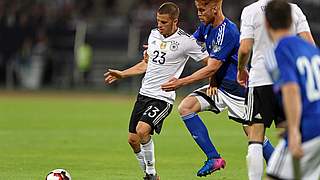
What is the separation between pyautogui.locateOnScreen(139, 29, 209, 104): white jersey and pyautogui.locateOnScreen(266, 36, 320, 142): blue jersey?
4.13 m

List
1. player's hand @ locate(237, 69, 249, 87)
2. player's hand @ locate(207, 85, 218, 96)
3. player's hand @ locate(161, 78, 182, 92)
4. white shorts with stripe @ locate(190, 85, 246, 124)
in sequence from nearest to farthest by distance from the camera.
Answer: player's hand @ locate(237, 69, 249, 87), player's hand @ locate(161, 78, 182, 92), white shorts with stripe @ locate(190, 85, 246, 124), player's hand @ locate(207, 85, 218, 96)

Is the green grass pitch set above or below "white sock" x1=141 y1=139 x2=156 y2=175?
below

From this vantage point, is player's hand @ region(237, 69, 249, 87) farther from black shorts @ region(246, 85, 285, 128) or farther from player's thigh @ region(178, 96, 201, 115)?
player's thigh @ region(178, 96, 201, 115)

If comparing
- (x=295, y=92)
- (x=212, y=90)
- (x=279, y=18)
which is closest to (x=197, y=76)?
(x=212, y=90)

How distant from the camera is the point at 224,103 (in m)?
Result: 11.9

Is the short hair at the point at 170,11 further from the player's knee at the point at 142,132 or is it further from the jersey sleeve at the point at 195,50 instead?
the player's knee at the point at 142,132

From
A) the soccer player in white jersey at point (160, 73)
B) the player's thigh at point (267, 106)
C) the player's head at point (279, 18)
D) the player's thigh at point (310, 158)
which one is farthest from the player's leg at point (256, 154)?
the player's head at point (279, 18)

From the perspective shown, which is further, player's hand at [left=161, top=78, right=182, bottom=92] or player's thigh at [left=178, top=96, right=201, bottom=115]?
player's thigh at [left=178, top=96, right=201, bottom=115]

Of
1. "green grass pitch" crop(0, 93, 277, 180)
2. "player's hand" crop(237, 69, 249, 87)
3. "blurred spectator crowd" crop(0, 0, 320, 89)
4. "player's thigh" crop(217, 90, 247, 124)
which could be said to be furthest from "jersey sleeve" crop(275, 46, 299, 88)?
"blurred spectator crowd" crop(0, 0, 320, 89)

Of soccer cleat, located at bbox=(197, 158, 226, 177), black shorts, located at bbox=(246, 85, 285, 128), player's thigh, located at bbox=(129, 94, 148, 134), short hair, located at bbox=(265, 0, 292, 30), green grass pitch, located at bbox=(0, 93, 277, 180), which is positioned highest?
short hair, located at bbox=(265, 0, 292, 30)

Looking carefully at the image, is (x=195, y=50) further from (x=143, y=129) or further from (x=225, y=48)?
(x=143, y=129)

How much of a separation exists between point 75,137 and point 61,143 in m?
1.29

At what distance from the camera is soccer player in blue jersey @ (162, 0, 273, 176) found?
11.5m

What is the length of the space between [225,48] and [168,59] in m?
0.78
